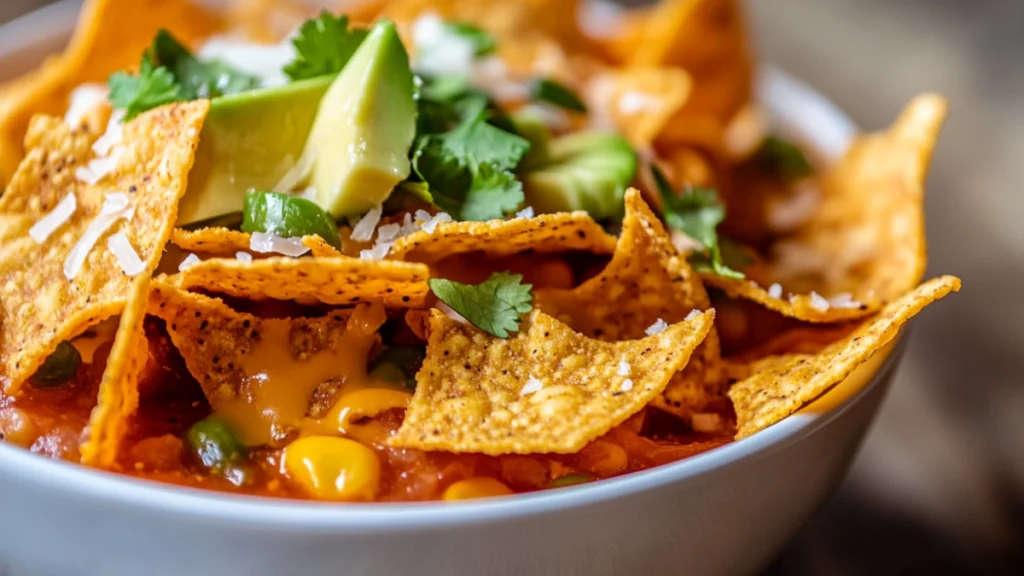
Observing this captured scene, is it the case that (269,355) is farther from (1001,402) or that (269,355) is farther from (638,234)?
(1001,402)

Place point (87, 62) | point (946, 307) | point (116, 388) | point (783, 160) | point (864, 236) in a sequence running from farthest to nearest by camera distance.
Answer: point (946, 307)
point (783, 160)
point (87, 62)
point (864, 236)
point (116, 388)

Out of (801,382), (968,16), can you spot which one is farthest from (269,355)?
(968,16)

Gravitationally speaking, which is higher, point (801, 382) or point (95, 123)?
point (95, 123)

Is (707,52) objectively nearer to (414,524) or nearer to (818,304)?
(818,304)

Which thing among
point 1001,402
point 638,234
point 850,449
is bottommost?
point 1001,402

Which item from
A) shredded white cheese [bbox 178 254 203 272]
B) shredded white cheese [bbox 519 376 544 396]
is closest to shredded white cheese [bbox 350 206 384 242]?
shredded white cheese [bbox 178 254 203 272]

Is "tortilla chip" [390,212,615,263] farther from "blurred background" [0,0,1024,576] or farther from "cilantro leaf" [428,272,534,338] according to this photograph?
"blurred background" [0,0,1024,576]

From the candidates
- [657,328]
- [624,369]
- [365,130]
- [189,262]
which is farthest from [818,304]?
[189,262]
